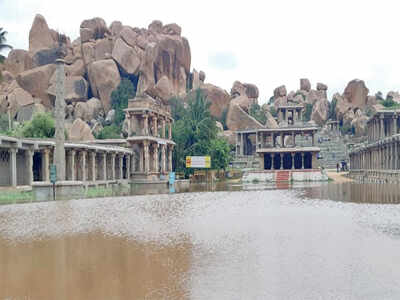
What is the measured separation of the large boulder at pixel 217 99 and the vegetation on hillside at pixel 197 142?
22620 mm

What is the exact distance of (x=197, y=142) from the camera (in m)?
62.2

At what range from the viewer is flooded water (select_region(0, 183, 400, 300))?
8539mm

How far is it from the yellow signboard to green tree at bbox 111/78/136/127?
24.1m

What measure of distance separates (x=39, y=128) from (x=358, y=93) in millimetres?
71488

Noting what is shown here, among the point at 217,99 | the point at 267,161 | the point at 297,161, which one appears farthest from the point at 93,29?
the point at 297,161

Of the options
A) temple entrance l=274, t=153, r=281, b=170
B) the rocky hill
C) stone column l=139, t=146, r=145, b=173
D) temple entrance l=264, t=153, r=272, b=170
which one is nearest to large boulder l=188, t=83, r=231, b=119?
the rocky hill

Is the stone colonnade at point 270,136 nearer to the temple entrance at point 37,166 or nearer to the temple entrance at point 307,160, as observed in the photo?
the temple entrance at point 307,160

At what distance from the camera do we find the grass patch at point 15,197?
28.7 m

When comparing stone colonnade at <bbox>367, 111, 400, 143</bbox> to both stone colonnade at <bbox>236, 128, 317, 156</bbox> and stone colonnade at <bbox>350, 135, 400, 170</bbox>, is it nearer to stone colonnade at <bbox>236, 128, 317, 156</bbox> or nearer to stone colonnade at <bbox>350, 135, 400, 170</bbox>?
stone colonnade at <bbox>350, 135, 400, 170</bbox>

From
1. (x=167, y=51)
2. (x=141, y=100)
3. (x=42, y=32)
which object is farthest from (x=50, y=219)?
(x=42, y=32)

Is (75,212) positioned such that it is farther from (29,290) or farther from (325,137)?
(325,137)

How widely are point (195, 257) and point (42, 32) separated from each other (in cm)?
8693

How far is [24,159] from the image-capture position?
3759 centimetres

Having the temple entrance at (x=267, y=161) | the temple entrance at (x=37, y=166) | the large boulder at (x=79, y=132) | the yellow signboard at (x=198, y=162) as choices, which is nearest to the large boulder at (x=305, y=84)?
the temple entrance at (x=267, y=161)
